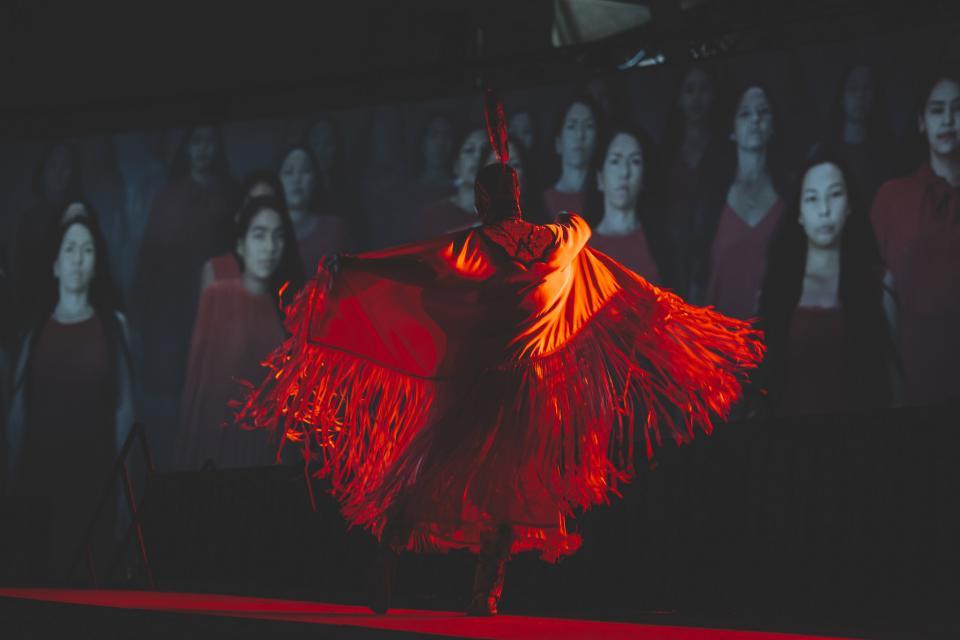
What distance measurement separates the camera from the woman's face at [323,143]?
24.5 ft

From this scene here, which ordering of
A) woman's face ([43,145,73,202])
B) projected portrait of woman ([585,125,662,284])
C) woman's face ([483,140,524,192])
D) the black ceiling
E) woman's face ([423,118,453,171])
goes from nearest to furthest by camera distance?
projected portrait of woman ([585,125,662,284]) → woman's face ([483,140,524,192]) → the black ceiling → woman's face ([423,118,453,171]) → woman's face ([43,145,73,202])

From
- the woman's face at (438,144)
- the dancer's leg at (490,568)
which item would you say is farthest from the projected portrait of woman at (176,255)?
the dancer's leg at (490,568)

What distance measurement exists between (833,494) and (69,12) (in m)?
6.14

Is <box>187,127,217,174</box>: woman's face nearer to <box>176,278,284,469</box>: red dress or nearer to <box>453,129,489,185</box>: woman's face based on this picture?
<box>176,278,284,469</box>: red dress

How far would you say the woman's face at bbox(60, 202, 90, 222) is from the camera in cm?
795

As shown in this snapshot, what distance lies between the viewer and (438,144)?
23.8ft

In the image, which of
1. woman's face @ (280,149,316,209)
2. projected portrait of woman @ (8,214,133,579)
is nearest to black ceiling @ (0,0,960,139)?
woman's face @ (280,149,316,209)

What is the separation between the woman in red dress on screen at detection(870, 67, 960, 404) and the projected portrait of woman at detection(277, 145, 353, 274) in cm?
329

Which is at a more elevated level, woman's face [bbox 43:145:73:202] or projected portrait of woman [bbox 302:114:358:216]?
woman's face [bbox 43:145:73:202]

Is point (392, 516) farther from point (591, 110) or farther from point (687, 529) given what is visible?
point (591, 110)

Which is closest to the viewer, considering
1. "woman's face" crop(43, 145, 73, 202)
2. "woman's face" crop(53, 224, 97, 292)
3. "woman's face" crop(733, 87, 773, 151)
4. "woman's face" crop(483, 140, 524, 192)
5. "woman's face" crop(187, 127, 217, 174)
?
"woman's face" crop(733, 87, 773, 151)

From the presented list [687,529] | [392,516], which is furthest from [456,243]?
[687,529]

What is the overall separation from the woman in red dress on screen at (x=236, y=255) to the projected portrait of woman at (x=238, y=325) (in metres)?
0.03

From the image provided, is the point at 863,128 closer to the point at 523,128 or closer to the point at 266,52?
the point at 523,128
